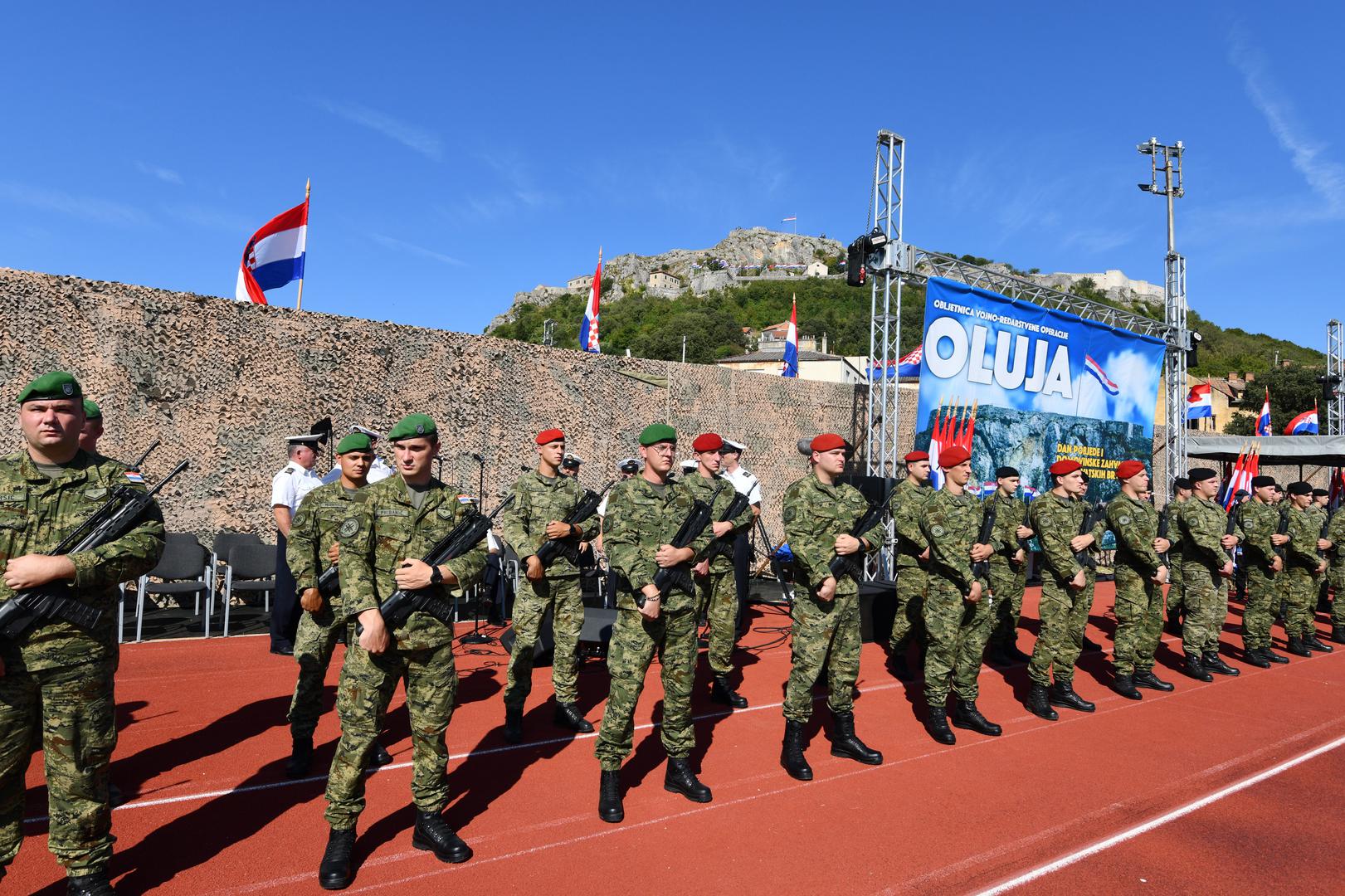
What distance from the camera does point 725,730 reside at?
5.26 m

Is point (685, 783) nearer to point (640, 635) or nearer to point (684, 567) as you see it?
point (640, 635)

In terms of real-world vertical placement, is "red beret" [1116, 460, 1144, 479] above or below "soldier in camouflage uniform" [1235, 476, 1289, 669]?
above

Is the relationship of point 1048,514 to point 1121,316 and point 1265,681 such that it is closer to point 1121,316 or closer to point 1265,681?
point 1265,681

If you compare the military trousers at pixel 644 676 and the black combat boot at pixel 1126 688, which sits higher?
the military trousers at pixel 644 676

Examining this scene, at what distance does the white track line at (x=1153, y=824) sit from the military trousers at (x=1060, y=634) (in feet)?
4.53

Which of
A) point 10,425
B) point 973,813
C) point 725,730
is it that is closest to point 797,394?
point 725,730

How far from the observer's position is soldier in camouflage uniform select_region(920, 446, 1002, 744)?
5.21 m

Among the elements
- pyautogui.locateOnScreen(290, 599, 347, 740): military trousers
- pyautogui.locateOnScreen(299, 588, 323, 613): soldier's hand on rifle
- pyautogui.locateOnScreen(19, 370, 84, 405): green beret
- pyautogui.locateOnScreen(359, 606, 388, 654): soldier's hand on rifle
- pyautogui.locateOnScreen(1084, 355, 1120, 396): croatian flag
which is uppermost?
pyautogui.locateOnScreen(1084, 355, 1120, 396): croatian flag

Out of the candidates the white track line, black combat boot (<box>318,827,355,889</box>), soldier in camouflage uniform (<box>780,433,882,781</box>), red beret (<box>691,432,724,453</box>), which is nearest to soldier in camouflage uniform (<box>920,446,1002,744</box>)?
soldier in camouflage uniform (<box>780,433,882,781</box>)

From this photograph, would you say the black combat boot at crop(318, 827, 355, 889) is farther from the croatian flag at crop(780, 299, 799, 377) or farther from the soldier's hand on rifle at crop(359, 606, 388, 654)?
the croatian flag at crop(780, 299, 799, 377)

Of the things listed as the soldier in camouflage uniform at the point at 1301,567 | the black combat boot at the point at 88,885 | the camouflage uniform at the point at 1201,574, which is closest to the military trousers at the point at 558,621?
the black combat boot at the point at 88,885

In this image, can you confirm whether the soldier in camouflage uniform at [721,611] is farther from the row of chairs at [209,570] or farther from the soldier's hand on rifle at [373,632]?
the row of chairs at [209,570]

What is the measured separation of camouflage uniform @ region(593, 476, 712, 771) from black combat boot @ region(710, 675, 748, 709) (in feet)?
5.96

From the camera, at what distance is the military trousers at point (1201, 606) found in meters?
7.14
